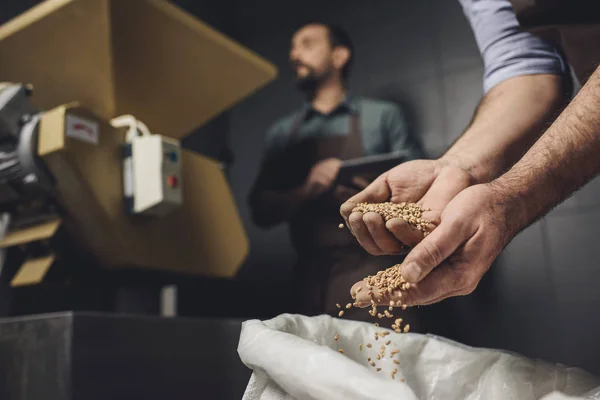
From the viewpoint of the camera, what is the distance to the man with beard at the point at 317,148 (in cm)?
130

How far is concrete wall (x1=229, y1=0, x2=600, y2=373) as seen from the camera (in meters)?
0.96

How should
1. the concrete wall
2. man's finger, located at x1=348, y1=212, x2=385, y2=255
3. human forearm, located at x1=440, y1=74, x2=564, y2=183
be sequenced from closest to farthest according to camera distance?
1. man's finger, located at x1=348, y1=212, x2=385, y2=255
2. human forearm, located at x1=440, y1=74, x2=564, y2=183
3. the concrete wall

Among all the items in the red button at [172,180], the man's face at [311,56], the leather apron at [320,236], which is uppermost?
→ the man's face at [311,56]

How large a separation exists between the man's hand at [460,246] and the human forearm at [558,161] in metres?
0.02

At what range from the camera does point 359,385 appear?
0.54m

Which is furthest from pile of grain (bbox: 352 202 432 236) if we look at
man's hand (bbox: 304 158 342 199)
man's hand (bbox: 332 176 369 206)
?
man's hand (bbox: 304 158 342 199)

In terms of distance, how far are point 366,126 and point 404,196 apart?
2.19ft

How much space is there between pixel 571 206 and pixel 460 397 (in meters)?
0.42

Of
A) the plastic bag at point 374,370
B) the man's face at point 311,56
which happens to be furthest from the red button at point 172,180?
the plastic bag at point 374,370

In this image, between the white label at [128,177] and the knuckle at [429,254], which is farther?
the white label at [128,177]

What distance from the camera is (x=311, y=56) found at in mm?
1503

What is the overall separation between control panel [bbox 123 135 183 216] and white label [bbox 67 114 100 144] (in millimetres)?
91

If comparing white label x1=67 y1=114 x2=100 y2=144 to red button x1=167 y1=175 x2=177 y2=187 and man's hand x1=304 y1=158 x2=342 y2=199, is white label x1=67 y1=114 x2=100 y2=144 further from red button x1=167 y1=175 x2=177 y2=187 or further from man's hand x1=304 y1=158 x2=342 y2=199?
man's hand x1=304 y1=158 x2=342 y2=199

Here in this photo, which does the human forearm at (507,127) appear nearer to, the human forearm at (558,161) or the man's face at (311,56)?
the human forearm at (558,161)
